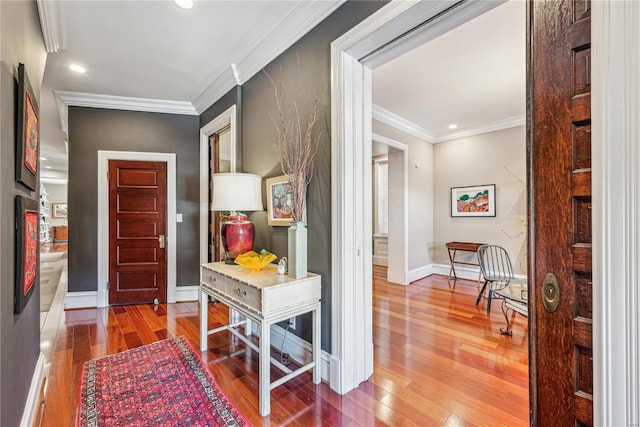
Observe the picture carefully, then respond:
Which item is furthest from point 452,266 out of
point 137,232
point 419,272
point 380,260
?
point 137,232

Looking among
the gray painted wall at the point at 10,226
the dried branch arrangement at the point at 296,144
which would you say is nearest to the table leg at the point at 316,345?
the dried branch arrangement at the point at 296,144

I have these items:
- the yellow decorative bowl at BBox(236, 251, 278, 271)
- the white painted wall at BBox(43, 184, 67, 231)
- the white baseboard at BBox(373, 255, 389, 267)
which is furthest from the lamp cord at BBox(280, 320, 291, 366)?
the white painted wall at BBox(43, 184, 67, 231)

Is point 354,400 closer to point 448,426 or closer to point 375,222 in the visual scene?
point 448,426

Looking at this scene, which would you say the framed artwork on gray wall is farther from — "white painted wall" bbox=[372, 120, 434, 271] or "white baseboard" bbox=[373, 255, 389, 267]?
"white baseboard" bbox=[373, 255, 389, 267]

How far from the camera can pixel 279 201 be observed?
2438mm

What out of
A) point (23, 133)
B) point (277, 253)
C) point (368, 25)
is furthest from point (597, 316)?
point (23, 133)

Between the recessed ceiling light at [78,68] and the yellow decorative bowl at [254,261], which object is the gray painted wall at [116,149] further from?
the yellow decorative bowl at [254,261]

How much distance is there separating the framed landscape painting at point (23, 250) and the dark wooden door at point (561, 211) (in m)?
2.20

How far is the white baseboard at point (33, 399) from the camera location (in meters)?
1.45

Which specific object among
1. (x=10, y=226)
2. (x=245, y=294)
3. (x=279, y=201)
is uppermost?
(x=279, y=201)

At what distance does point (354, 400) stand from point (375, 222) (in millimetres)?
4939

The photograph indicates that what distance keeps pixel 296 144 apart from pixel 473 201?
13.4ft

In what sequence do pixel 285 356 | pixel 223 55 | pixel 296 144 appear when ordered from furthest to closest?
1. pixel 223 55
2. pixel 285 356
3. pixel 296 144

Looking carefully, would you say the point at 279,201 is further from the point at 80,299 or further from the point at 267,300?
the point at 80,299
